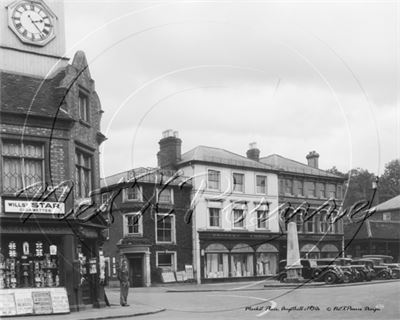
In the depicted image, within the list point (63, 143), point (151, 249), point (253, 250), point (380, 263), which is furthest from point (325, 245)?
point (63, 143)

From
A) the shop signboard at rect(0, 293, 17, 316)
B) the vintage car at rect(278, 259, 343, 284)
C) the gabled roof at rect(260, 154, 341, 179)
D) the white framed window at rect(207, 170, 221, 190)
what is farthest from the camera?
the vintage car at rect(278, 259, 343, 284)

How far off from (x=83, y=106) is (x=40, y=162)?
2.93 metres

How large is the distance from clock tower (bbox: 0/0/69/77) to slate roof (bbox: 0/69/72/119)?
0.83ft

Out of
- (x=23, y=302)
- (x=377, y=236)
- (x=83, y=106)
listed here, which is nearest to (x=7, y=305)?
(x=23, y=302)

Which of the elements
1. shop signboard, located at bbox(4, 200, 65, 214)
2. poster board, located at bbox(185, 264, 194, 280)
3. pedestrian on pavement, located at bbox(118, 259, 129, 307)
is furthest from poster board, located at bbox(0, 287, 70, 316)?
poster board, located at bbox(185, 264, 194, 280)

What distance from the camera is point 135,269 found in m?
39.1

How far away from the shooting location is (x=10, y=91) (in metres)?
18.0

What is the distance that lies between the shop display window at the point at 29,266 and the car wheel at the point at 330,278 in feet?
51.2

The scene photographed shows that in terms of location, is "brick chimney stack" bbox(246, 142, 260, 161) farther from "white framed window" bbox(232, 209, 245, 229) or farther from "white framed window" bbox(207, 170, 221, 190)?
"white framed window" bbox(232, 209, 245, 229)

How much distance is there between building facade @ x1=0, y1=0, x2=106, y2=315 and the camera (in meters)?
17.4

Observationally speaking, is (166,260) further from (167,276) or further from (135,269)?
(135,269)

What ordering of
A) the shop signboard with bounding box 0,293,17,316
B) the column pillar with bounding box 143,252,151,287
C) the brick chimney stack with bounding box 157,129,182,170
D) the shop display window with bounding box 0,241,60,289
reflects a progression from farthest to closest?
the column pillar with bounding box 143,252,151,287 → the shop display window with bounding box 0,241,60,289 → the shop signboard with bounding box 0,293,17,316 → the brick chimney stack with bounding box 157,129,182,170

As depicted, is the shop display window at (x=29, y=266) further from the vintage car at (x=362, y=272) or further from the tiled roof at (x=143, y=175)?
the vintage car at (x=362, y=272)

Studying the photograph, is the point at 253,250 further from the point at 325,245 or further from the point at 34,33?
the point at 34,33
